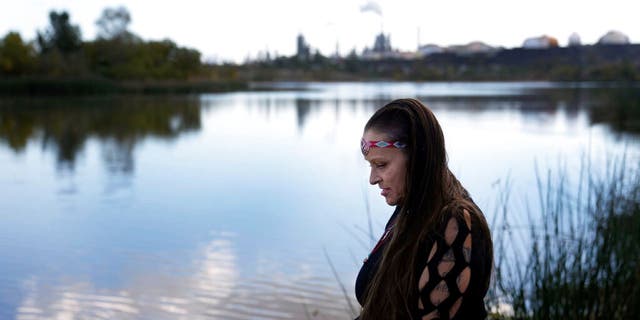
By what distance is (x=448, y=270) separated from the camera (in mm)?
1222

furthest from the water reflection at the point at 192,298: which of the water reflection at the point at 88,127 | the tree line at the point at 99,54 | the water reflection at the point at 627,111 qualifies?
the tree line at the point at 99,54

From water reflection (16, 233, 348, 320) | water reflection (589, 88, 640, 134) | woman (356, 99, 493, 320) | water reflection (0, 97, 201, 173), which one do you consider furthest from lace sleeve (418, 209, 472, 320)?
water reflection (589, 88, 640, 134)

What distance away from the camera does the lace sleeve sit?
3.98 feet

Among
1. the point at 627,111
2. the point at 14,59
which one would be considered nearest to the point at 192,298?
the point at 627,111

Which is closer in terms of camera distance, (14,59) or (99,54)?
(14,59)

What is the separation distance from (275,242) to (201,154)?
21.4 ft

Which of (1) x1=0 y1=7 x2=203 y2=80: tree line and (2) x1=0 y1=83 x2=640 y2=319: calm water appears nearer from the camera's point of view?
(2) x1=0 y1=83 x2=640 y2=319: calm water

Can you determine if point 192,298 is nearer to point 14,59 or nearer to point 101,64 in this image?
point 14,59

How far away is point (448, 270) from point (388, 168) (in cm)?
23

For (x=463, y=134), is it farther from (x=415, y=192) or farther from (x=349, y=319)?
(x=415, y=192)

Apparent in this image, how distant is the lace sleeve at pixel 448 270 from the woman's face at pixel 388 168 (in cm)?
15

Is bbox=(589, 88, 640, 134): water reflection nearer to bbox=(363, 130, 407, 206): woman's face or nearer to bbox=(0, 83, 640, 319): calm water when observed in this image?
bbox=(0, 83, 640, 319): calm water

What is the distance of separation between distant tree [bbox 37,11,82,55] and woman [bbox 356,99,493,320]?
55.0m

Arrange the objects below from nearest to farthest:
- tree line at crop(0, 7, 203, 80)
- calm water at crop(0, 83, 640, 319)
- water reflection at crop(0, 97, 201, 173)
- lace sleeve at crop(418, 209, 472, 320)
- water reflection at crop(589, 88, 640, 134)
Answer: lace sleeve at crop(418, 209, 472, 320) → calm water at crop(0, 83, 640, 319) → water reflection at crop(589, 88, 640, 134) → water reflection at crop(0, 97, 201, 173) → tree line at crop(0, 7, 203, 80)
